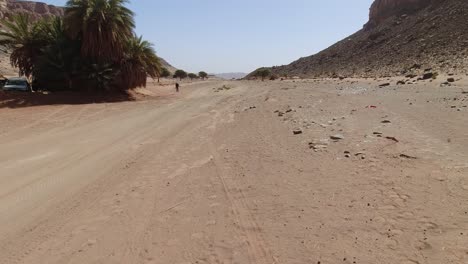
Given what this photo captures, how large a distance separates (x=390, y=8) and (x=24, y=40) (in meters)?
86.7

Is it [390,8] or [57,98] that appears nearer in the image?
[57,98]

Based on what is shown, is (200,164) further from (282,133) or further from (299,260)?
(299,260)

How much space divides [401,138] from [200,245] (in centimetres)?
677

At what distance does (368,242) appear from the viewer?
15.8 ft

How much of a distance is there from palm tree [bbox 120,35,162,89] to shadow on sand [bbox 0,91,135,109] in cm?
123

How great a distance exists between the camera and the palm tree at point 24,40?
26.6 meters

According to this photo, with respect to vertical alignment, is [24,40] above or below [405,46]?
below

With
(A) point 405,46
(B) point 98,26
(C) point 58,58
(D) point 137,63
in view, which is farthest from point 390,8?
(C) point 58,58

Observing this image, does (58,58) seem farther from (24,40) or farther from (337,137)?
(337,137)

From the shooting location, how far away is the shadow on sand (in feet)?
73.4

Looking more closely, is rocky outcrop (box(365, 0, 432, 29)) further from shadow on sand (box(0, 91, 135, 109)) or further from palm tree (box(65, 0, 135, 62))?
shadow on sand (box(0, 91, 135, 109))

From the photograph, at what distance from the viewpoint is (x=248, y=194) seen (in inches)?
270

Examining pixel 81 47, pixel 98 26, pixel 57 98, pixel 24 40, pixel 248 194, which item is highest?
pixel 98 26

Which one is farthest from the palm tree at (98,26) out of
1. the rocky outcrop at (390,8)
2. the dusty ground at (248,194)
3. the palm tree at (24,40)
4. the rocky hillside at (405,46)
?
the rocky outcrop at (390,8)
